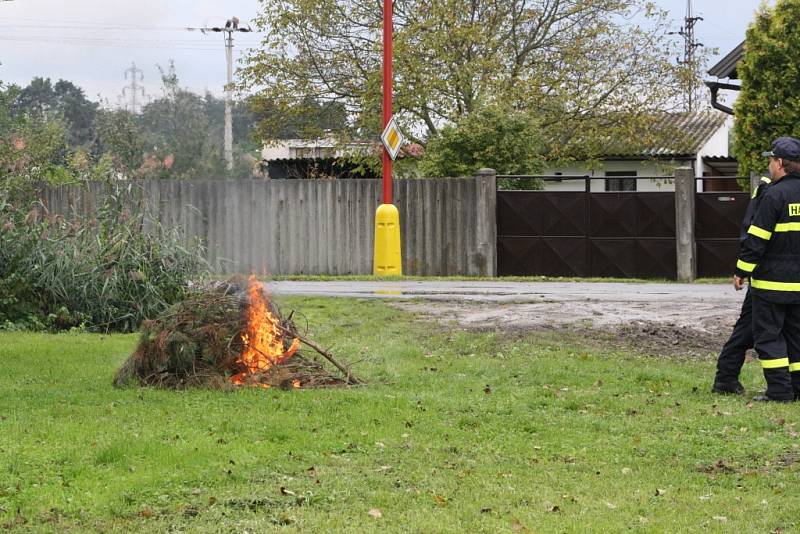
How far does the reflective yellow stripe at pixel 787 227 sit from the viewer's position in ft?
27.8

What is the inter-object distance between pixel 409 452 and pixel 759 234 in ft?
11.9

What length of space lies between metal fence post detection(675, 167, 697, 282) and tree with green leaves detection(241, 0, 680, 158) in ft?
27.3

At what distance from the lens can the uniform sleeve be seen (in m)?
8.46

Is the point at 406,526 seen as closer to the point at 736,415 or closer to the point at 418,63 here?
the point at 736,415

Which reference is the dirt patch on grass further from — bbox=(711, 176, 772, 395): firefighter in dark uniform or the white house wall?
the white house wall

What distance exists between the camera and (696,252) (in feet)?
66.3

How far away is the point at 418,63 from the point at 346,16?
8.19 feet

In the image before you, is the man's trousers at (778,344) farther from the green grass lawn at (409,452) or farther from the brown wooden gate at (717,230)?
the brown wooden gate at (717,230)

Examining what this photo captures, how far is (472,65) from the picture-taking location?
27531mm

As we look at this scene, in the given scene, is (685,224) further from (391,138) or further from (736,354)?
(736,354)

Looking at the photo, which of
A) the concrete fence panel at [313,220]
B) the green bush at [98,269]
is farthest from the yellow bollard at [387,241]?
the green bush at [98,269]

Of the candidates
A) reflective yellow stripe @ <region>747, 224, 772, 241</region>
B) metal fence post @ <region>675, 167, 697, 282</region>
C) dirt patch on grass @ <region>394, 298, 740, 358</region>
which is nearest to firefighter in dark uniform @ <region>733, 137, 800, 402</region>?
reflective yellow stripe @ <region>747, 224, 772, 241</region>

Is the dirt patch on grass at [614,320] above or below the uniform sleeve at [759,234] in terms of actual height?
below

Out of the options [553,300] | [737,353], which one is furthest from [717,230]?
[737,353]
